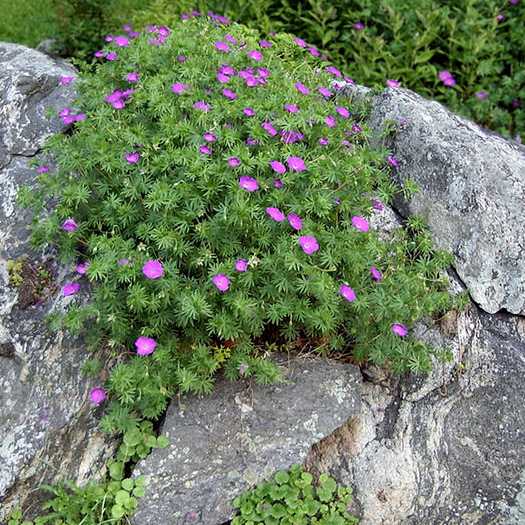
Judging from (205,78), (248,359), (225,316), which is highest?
(205,78)

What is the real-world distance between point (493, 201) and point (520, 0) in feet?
9.24

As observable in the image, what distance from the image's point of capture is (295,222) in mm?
2818

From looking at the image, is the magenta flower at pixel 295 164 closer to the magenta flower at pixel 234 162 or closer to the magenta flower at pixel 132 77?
the magenta flower at pixel 234 162

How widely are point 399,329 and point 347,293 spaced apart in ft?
0.94

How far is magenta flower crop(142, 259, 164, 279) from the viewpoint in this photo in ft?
8.68

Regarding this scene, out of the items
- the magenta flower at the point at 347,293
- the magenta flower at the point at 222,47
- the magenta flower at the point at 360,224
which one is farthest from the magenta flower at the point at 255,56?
the magenta flower at the point at 347,293

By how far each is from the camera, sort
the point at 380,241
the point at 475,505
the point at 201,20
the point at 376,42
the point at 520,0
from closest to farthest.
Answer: the point at 475,505, the point at 380,241, the point at 201,20, the point at 376,42, the point at 520,0

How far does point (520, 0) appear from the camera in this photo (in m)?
5.41

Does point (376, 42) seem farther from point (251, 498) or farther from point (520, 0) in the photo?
point (251, 498)

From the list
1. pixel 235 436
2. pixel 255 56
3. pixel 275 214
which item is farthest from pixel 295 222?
pixel 255 56

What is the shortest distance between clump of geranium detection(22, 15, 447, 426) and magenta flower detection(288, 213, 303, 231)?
0.01 metres

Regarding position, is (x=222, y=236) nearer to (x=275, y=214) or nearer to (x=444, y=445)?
(x=275, y=214)

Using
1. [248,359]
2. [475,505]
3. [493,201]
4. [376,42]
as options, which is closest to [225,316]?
[248,359]

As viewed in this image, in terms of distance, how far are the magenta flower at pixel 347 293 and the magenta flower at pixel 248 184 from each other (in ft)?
1.86
